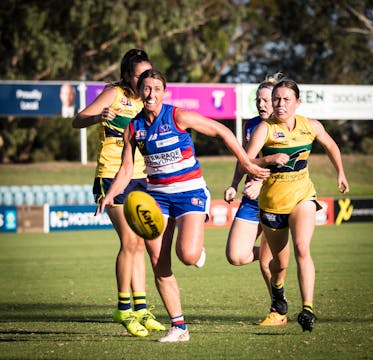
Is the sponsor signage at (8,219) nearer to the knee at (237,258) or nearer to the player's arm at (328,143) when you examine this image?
the knee at (237,258)

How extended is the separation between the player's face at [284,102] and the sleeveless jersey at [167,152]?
0.91 m

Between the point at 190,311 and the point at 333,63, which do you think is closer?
the point at 190,311

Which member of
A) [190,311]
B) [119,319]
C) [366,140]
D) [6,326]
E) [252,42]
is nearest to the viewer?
[119,319]

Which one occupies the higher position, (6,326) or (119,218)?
(119,218)

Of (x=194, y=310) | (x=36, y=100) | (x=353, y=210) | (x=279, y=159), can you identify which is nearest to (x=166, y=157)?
(x=279, y=159)

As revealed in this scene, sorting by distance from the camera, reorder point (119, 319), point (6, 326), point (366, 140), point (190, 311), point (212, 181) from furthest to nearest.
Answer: point (366, 140) < point (212, 181) < point (190, 311) < point (6, 326) < point (119, 319)

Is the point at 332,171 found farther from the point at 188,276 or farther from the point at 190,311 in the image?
the point at 190,311

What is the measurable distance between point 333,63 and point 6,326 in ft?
139

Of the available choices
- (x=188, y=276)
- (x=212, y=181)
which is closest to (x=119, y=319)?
(x=188, y=276)

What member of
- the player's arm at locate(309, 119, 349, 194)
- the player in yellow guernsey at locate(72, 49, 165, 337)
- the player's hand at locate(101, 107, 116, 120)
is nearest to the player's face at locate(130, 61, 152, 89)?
the player in yellow guernsey at locate(72, 49, 165, 337)

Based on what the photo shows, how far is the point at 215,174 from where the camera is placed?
35625 millimetres

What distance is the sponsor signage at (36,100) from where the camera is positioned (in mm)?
31703

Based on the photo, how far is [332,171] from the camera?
37375 millimetres

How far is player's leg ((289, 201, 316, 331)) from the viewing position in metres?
7.34
